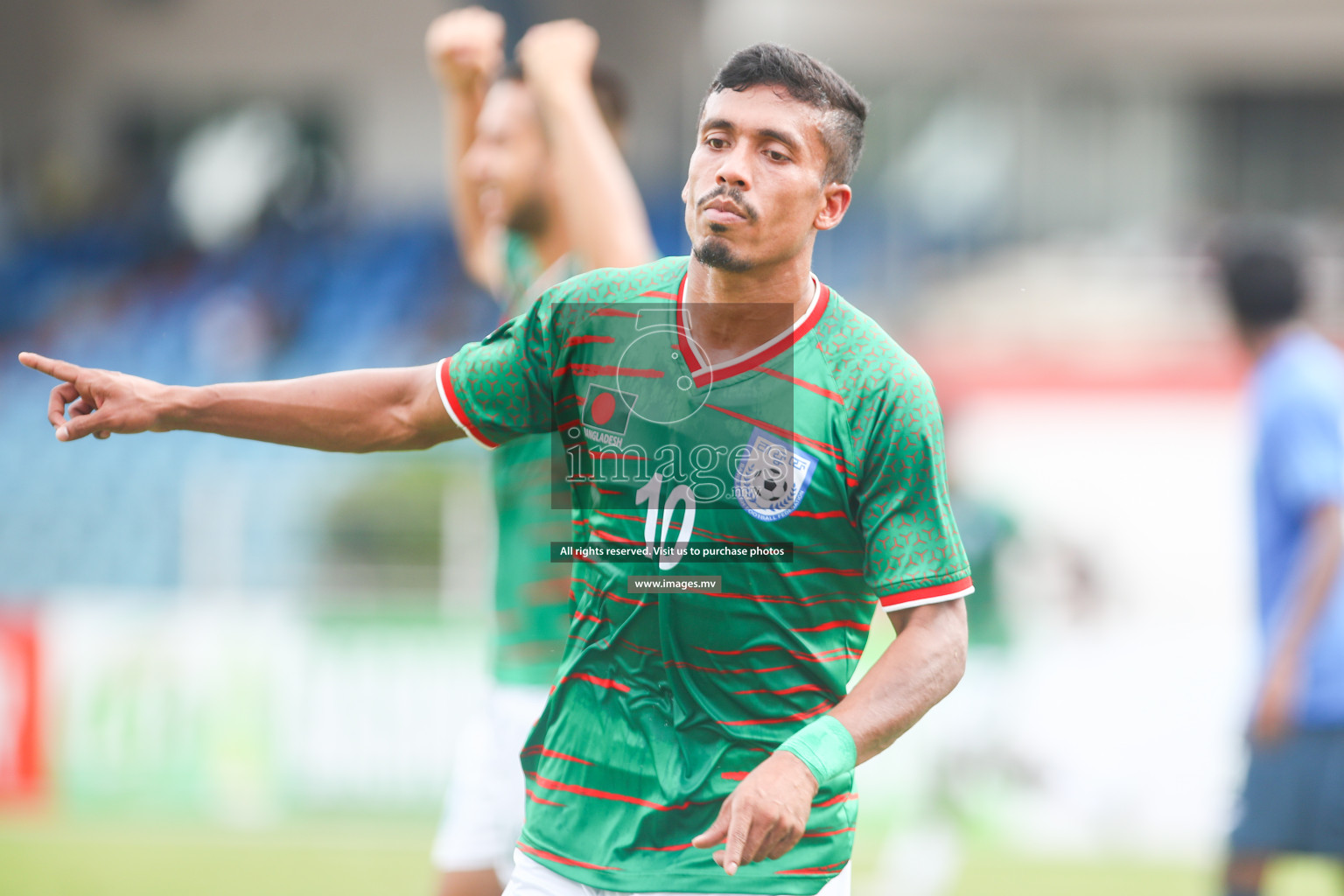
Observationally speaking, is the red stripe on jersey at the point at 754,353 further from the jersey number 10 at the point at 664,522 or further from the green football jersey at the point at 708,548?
the jersey number 10 at the point at 664,522

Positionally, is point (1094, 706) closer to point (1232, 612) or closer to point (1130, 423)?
point (1232, 612)

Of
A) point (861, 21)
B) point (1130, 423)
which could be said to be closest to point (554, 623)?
point (1130, 423)

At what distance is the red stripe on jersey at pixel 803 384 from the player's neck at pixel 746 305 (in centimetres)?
5

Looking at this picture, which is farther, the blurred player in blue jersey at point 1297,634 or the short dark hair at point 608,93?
the blurred player in blue jersey at point 1297,634

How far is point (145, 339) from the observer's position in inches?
552

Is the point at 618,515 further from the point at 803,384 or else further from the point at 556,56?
the point at 556,56

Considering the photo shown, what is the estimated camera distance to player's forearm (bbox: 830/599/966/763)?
199 cm

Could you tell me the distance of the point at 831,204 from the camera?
222cm

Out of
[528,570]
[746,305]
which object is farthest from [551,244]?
[746,305]

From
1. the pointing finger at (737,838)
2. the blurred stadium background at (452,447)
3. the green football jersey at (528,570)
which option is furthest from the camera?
the blurred stadium background at (452,447)

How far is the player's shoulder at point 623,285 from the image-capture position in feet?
7.46

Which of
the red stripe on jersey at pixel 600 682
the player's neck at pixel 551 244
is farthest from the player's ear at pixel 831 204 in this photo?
the player's neck at pixel 551 244

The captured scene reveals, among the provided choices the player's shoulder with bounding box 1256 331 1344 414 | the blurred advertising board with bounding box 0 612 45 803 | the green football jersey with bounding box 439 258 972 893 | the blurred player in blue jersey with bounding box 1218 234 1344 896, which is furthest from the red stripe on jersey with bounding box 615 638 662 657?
the blurred advertising board with bounding box 0 612 45 803

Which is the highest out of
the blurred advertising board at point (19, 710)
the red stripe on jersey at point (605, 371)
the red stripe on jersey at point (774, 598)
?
the red stripe on jersey at point (605, 371)
